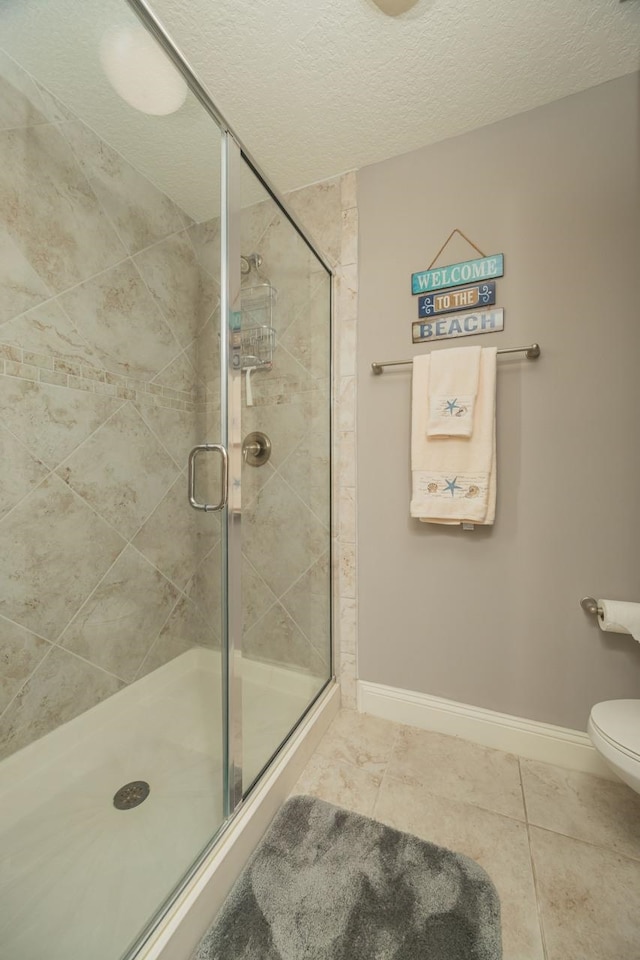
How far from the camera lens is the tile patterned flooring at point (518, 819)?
81 cm

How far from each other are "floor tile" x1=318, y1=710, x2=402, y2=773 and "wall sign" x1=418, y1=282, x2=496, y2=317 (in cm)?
161

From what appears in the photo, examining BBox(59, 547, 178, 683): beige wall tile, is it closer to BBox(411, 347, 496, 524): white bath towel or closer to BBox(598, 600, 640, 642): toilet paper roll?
BBox(411, 347, 496, 524): white bath towel

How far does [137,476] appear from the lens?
141 cm

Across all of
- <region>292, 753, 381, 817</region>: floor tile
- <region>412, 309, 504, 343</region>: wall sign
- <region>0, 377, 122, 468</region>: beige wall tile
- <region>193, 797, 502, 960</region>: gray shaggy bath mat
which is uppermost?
<region>412, 309, 504, 343</region>: wall sign

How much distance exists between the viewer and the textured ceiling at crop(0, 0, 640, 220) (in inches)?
39.7

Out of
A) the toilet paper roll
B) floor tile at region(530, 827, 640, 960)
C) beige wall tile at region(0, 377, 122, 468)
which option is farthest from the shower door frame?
the toilet paper roll

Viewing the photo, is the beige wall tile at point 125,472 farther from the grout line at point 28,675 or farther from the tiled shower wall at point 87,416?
the grout line at point 28,675

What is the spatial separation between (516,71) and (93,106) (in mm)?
1332

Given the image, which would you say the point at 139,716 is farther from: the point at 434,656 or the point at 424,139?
the point at 424,139

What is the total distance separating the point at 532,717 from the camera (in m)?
1.30

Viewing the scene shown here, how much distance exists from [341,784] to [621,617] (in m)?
1.00

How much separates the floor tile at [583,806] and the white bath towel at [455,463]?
0.84m

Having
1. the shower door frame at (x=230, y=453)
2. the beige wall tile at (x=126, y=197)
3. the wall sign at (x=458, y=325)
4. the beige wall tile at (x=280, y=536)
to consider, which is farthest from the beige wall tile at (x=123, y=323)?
the wall sign at (x=458, y=325)

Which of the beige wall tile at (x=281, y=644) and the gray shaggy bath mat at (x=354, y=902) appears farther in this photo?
the beige wall tile at (x=281, y=644)
